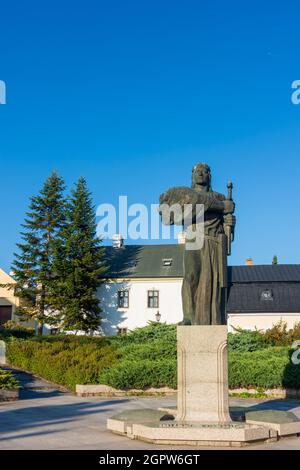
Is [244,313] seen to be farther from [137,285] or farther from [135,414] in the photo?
[135,414]

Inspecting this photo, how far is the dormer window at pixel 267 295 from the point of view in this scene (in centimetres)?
3894

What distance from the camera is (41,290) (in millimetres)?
40625

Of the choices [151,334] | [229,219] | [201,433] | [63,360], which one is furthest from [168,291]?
[201,433]

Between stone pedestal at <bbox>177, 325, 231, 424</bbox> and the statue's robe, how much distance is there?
302 mm

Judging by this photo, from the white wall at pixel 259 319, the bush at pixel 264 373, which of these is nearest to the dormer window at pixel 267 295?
the white wall at pixel 259 319

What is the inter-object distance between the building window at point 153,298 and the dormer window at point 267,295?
30.8 ft

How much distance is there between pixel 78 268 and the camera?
130 feet

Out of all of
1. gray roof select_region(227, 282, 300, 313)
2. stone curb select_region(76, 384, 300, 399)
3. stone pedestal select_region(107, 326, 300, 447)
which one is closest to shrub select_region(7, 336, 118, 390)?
stone curb select_region(76, 384, 300, 399)

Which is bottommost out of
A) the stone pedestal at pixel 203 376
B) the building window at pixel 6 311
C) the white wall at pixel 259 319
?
the stone pedestal at pixel 203 376

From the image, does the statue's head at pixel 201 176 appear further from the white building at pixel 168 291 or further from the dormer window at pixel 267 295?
the dormer window at pixel 267 295

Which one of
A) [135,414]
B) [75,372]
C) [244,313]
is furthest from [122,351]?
[244,313]

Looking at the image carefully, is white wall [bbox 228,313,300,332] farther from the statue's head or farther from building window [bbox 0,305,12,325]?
the statue's head

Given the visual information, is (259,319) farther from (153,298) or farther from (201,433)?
(201,433)
